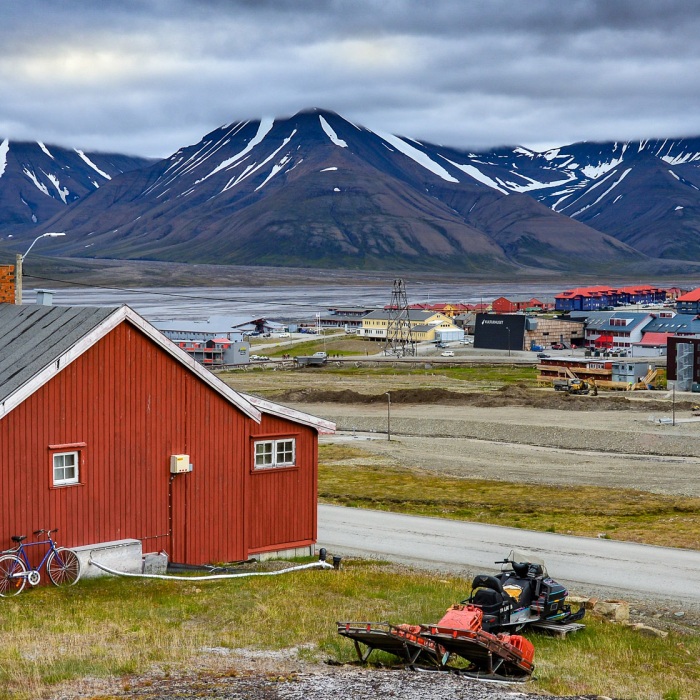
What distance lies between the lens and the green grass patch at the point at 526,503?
3412cm

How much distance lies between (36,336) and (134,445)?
3302mm

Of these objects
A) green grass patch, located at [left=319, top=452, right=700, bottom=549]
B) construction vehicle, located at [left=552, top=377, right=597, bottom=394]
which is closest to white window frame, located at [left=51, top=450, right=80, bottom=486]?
green grass patch, located at [left=319, top=452, right=700, bottom=549]

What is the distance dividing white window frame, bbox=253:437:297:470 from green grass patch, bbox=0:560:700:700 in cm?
338

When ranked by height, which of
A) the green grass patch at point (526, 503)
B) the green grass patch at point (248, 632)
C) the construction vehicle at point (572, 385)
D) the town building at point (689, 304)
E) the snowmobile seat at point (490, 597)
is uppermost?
the town building at point (689, 304)

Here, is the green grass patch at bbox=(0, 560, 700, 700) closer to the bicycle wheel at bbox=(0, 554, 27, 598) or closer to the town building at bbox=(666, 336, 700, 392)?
the bicycle wheel at bbox=(0, 554, 27, 598)

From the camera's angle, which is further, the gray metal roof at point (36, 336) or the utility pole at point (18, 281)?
the utility pole at point (18, 281)

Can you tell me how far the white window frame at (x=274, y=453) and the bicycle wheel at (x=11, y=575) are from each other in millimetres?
6698

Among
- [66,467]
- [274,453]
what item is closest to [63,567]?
[66,467]

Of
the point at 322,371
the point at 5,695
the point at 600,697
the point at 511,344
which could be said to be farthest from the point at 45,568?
the point at 511,344

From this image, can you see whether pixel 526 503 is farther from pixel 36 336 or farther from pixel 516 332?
pixel 516 332

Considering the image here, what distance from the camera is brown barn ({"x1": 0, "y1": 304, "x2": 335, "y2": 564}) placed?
70.2 ft

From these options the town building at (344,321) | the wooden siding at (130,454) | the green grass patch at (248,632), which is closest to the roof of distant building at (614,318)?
the town building at (344,321)

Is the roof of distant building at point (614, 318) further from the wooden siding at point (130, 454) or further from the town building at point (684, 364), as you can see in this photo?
the wooden siding at point (130, 454)

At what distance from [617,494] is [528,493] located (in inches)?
154
